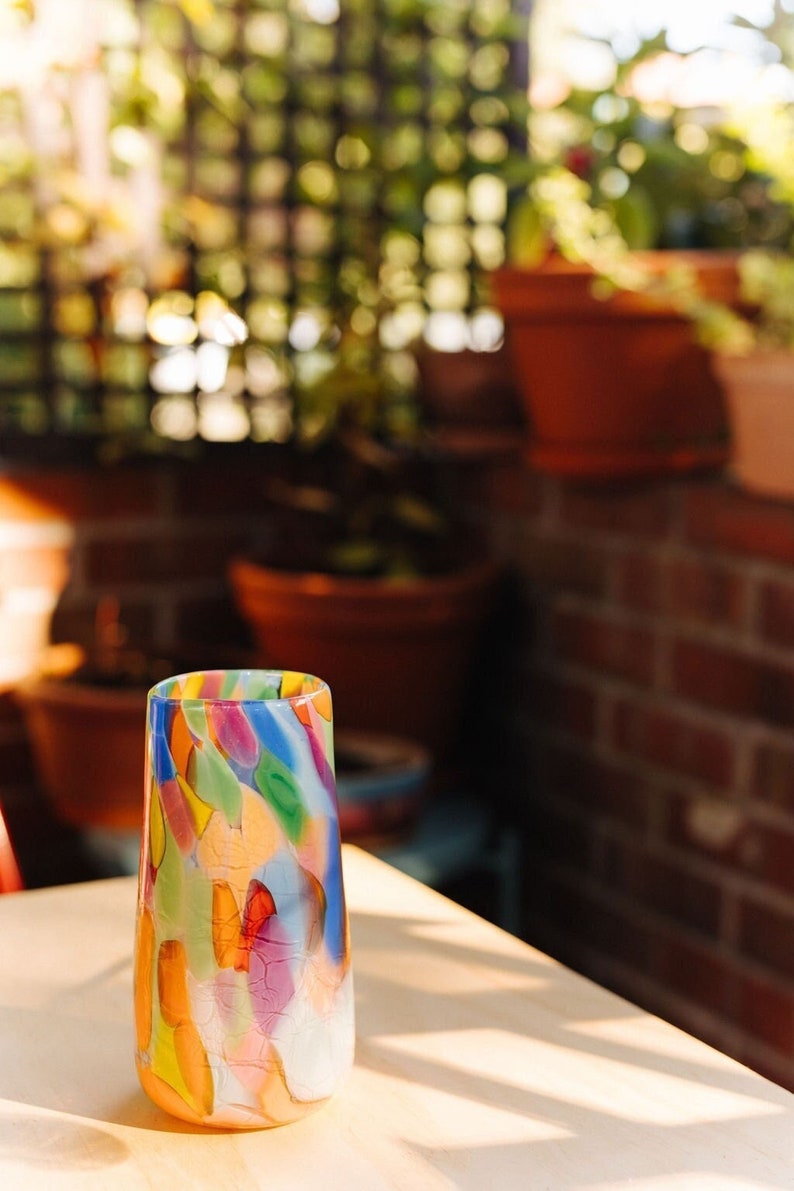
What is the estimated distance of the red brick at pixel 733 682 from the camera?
1.64 meters

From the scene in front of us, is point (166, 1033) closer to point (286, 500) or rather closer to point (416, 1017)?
point (416, 1017)

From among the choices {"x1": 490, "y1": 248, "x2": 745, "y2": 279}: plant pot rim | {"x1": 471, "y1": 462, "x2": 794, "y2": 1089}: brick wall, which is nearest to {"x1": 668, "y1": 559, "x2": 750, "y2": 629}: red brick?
{"x1": 471, "y1": 462, "x2": 794, "y2": 1089}: brick wall

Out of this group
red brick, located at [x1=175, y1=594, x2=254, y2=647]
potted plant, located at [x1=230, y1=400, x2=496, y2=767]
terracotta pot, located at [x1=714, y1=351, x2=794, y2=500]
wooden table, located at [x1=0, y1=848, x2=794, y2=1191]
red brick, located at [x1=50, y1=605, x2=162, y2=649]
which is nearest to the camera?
wooden table, located at [x1=0, y1=848, x2=794, y2=1191]

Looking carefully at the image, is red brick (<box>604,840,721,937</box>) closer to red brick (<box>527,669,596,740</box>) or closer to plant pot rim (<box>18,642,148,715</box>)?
red brick (<box>527,669,596,740</box>)

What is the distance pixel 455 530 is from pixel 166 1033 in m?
1.63

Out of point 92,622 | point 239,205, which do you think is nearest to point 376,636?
point 92,622

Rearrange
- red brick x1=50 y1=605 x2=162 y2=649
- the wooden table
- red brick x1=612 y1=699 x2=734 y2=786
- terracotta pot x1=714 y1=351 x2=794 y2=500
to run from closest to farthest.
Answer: the wooden table < terracotta pot x1=714 y1=351 x2=794 y2=500 < red brick x1=612 y1=699 x2=734 y2=786 < red brick x1=50 y1=605 x2=162 y2=649

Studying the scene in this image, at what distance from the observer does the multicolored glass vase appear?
0.59 metres

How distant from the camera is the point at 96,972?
775 millimetres

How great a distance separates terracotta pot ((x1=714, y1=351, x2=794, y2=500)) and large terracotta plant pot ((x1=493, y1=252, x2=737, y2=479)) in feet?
0.42

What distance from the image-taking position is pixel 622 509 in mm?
1864

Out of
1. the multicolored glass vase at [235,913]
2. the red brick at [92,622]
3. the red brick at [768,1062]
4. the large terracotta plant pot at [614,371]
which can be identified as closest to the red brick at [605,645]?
the large terracotta plant pot at [614,371]

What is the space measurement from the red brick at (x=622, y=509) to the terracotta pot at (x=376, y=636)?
14cm

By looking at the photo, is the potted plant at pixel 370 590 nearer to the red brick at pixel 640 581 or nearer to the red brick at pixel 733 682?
the red brick at pixel 640 581
